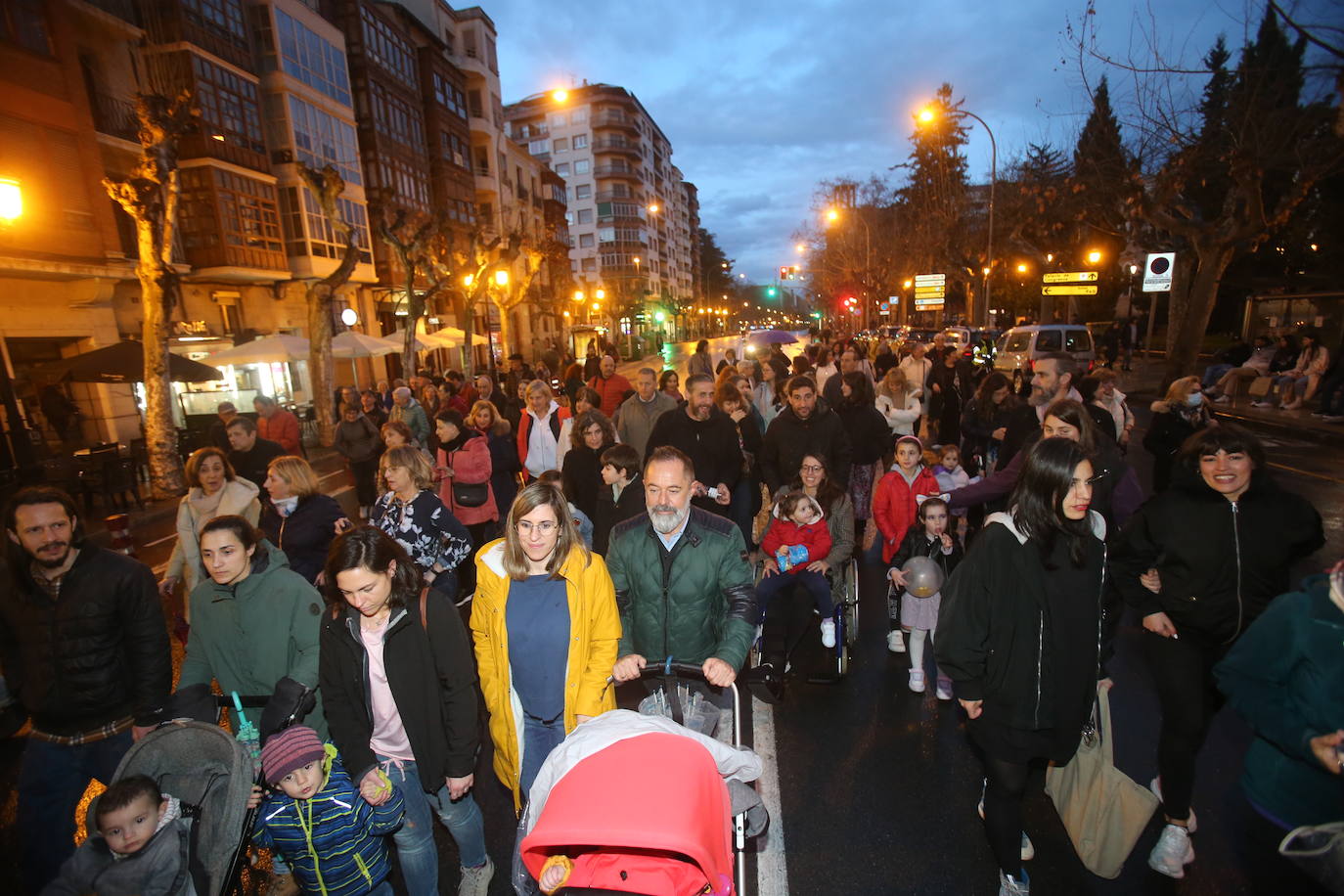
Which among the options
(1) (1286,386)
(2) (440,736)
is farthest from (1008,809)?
(1) (1286,386)

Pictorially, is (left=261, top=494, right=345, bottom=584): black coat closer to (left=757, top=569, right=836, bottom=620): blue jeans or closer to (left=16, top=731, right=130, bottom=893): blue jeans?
(left=16, top=731, right=130, bottom=893): blue jeans

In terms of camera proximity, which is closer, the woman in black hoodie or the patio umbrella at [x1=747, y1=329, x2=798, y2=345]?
the woman in black hoodie

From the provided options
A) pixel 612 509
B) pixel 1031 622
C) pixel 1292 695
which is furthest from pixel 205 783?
pixel 1292 695

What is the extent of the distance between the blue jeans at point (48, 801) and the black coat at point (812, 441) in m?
5.29

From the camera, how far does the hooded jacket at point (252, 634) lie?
10.1 ft

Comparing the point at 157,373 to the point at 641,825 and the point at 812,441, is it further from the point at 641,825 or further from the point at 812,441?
the point at 641,825

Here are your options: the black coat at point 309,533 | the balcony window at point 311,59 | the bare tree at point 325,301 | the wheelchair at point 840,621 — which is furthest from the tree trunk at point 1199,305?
the balcony window at point 311,59

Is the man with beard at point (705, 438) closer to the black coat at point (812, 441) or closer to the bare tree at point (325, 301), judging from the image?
the black coat at point (812, 441)

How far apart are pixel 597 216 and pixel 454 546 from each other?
83712 mm

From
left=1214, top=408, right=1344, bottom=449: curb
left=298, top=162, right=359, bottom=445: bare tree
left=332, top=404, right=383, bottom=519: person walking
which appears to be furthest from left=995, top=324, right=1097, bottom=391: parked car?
left=298, top=162, right=359, bottom=445: bare tree

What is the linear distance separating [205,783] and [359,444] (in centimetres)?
700

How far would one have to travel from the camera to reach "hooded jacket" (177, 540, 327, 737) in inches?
121

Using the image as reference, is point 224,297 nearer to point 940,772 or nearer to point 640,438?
point 640,438

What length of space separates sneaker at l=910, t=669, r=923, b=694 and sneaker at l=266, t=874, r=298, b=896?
161 inches
